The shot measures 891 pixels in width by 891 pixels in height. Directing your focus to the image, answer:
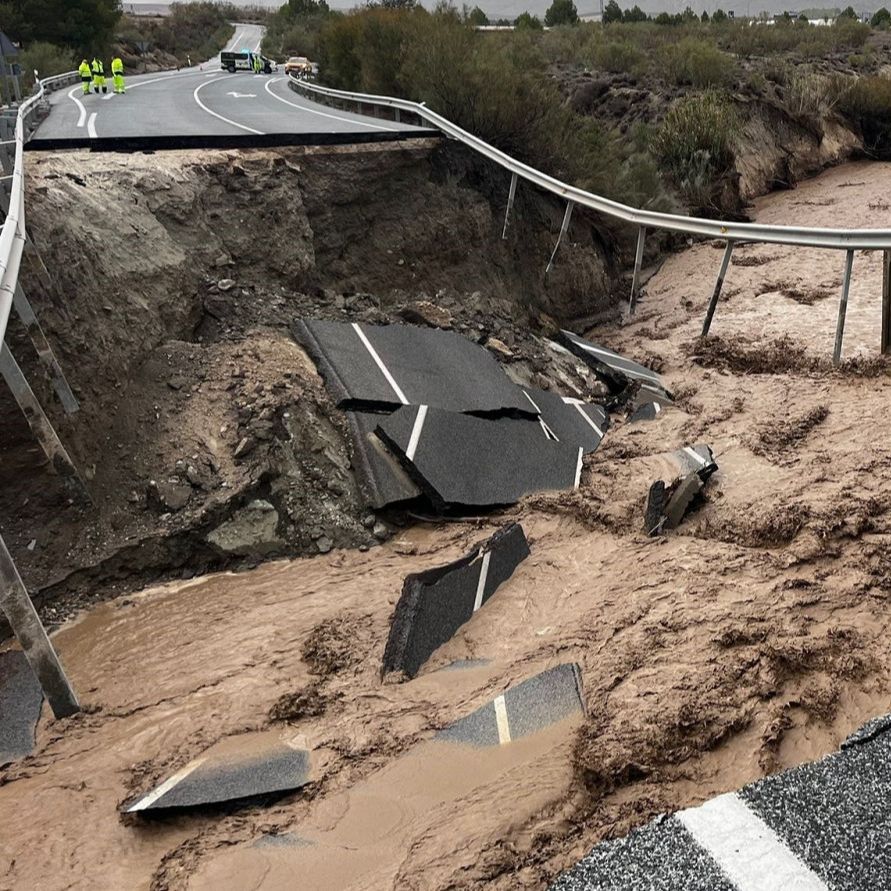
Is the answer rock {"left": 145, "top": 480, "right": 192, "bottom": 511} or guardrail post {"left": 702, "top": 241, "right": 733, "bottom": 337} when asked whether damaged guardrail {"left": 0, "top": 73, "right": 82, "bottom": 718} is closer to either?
rock {"left": 145, "top": 480, "right": 192, "bottom": 511}

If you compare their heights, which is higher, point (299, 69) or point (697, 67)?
point (299, 69)

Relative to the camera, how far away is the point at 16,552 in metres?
6.64

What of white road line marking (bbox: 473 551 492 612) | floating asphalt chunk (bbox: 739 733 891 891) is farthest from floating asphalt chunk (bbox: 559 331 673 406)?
floating asphalt chunk (bbox: 739 733 891 891)

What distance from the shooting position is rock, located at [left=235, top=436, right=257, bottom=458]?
768 centimetres

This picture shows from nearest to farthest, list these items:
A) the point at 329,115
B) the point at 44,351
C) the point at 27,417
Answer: the point at 27,417 → the point at 44,351 → the point at 329,115

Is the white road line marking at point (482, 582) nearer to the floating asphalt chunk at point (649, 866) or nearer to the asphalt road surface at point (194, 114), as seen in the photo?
the floating asphalt chunk at point (649, 866)

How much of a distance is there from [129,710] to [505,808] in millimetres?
2957

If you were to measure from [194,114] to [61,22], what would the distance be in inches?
1154

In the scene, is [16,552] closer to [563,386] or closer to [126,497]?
[126,497]

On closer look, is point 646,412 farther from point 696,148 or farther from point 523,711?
point 696,148

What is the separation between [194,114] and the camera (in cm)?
1792

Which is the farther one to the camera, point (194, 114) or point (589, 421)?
point (194, 114)

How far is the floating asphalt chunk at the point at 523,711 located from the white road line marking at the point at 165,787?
1.48 m

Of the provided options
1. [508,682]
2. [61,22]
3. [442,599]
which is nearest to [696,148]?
[442,599]
